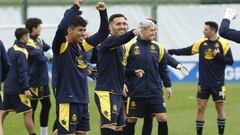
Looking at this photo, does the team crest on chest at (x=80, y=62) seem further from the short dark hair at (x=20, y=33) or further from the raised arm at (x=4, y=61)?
the short dark hair at (x=20, y=33)

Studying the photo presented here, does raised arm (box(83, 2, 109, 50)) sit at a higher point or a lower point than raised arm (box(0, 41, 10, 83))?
higher

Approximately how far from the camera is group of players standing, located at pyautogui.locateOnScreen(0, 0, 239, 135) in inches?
370

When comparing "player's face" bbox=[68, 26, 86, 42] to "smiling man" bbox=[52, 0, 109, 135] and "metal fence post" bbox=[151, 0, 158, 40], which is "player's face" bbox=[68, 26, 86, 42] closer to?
"smiling man" bbox=[52, 0, 109, 135]

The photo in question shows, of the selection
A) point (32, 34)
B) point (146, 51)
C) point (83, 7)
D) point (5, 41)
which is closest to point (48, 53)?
point (32, 34)

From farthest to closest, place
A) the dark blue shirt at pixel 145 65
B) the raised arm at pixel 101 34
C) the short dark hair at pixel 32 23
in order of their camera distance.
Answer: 1. the short dark hair at pixel 32 23
2. the dark blue shirt at pixel 145 65
3. the raised arm at pixel 101 34

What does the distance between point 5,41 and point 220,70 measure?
16425 millimetres

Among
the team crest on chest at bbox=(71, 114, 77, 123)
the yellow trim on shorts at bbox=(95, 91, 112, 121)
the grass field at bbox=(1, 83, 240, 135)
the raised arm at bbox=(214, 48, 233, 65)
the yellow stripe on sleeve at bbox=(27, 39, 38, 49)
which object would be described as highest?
the yellow stripe on sleeve at bbox=(27, 39, 38, 49)

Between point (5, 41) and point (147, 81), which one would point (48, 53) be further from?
point (5, 41)

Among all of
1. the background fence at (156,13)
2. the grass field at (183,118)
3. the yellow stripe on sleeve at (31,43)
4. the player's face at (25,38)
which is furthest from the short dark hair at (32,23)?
the background fence at (156,13)

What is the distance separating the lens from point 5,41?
92.6 ft

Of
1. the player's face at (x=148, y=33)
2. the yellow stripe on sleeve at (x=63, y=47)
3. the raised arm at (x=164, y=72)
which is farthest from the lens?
the raised arm at (x=164, y=72)

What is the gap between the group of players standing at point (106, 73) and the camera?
9.41m

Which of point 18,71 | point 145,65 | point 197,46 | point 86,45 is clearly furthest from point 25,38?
point 197,46

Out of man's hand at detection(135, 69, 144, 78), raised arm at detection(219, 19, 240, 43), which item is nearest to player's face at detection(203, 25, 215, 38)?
man's hand at detection(135, 69, 144, 78)
